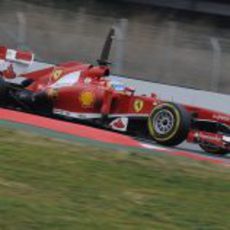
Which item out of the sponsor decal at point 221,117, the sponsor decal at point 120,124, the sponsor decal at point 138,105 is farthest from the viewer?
the sponsor decal at point 120,124

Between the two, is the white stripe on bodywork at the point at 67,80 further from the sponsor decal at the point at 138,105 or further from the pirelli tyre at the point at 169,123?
the pirelli tyre at the point at 169,123

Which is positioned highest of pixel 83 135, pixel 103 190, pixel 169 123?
pixel 169 123

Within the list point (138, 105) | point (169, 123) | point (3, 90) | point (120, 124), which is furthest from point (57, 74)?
point (169, 123)

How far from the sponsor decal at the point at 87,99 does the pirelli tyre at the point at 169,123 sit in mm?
1311

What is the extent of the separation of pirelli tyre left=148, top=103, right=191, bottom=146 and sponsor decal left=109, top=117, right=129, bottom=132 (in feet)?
2.42

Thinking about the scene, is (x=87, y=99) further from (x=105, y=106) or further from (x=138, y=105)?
(x=138, y=105)

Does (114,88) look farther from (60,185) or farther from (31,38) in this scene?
(31,38)

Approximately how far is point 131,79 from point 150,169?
8.04m

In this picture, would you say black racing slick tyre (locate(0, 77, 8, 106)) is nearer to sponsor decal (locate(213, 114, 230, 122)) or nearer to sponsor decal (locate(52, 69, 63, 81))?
sponsor decal (locate(52, 69, 63, 81))

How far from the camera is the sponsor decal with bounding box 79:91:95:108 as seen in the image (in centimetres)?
1291

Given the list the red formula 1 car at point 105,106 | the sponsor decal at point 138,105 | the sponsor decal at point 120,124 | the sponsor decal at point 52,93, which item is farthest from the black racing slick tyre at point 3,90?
the sponsor decal at point 138,105

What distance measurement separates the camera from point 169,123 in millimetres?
11664

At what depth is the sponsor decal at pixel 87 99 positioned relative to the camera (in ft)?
42.4

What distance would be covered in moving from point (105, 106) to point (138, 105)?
56 centimetres
